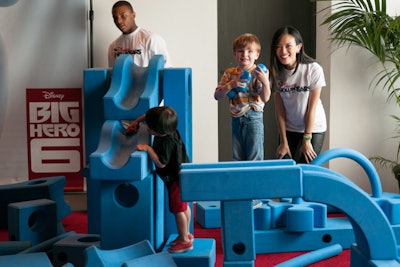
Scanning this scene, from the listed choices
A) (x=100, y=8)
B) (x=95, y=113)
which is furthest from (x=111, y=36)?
(x=95, y=113)

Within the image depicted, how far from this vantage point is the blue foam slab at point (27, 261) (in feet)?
9.16

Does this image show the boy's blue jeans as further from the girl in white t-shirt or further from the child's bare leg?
the child's bare leg

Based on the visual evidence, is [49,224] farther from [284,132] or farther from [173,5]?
[173,5]

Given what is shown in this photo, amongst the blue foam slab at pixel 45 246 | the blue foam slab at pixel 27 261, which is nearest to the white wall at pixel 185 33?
the blue foam slab at pixel 45 246

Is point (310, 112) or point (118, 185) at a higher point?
point (310, 112)

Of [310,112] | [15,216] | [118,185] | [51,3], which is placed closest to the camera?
[118,185]

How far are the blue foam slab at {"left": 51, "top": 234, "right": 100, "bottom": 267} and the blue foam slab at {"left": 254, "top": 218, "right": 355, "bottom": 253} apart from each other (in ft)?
2.97

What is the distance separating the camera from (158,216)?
333cm

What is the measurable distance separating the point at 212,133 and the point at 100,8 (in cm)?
129

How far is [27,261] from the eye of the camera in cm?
283

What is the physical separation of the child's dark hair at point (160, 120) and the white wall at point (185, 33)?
2.04m

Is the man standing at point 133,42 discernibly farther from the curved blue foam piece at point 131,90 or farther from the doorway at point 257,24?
the curved blue foam piece at point 131,90

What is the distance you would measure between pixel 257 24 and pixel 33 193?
234cm

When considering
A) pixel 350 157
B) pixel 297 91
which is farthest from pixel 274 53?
pixel 350 157
